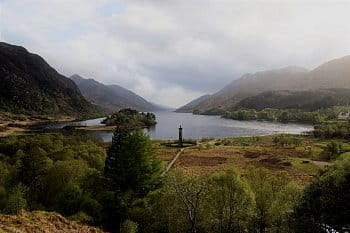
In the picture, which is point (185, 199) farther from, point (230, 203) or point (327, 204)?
point (327, 204)

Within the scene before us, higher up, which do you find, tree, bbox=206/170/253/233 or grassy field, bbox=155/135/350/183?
tree, bbox=206/170/253/233

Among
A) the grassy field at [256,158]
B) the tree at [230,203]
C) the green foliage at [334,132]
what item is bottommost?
the grassy field at [256,158]

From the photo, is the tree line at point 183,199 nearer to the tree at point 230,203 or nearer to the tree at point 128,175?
the tree at point 230,203

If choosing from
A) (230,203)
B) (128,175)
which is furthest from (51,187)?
(230,203)

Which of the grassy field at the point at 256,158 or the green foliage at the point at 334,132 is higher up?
the green foliage at the point at 334,132

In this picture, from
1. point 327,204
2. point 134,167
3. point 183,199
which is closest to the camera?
point 327,204

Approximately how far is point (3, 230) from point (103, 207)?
2214 centimetres

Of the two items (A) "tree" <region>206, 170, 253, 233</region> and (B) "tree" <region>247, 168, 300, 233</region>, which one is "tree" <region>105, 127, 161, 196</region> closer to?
(A) "tree" <region>206, 170, 253, 233</region>

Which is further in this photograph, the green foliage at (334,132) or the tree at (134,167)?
the green foliage at (334,132)

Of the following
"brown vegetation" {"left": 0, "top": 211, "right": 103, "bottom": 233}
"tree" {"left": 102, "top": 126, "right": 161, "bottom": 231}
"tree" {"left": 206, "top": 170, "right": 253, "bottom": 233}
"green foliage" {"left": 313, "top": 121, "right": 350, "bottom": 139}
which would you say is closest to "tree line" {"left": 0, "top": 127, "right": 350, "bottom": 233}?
"tree" {"left": 206, "top": 170, "right": 253, "bottom": 233}

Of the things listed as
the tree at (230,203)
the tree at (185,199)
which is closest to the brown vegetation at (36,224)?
the tree at (185,199)

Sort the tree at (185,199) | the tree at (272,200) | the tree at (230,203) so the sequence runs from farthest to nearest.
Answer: the tree at (185,199) < the tree at (230,203) < the tree at (272,200)

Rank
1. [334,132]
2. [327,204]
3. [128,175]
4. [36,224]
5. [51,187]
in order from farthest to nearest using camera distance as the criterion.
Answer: [334,132] → [51,187] → [128,175] → [327,204] → [36,224]

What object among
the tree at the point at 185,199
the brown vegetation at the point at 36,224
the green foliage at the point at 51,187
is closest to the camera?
the brown vegetation at the point at 36,224
